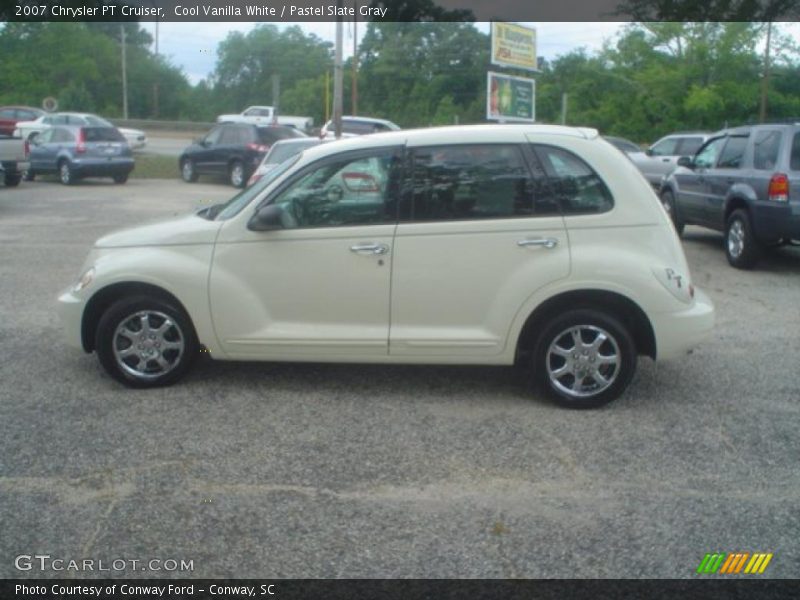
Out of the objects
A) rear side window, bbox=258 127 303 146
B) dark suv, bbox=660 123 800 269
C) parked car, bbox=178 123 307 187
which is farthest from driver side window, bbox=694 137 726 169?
rear side window, bbox=258 127 303 146

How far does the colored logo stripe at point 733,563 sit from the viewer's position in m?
4.02

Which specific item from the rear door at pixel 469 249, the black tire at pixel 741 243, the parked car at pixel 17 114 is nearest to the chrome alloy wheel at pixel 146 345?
the rear door at pixel 469 249

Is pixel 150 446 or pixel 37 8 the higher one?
pixel 37 8

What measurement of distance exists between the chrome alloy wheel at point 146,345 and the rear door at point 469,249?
1508mm

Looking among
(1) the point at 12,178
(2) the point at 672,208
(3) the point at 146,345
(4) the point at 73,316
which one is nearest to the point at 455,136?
(3) the point at 146,345

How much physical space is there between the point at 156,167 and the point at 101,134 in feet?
19.3

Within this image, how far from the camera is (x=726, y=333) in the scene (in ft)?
27.3

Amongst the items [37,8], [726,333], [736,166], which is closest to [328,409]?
[726,333]

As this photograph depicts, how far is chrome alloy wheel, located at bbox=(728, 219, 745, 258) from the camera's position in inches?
462

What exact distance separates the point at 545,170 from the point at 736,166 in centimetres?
698

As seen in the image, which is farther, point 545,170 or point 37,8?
point 37,8

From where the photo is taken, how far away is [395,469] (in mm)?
5062
